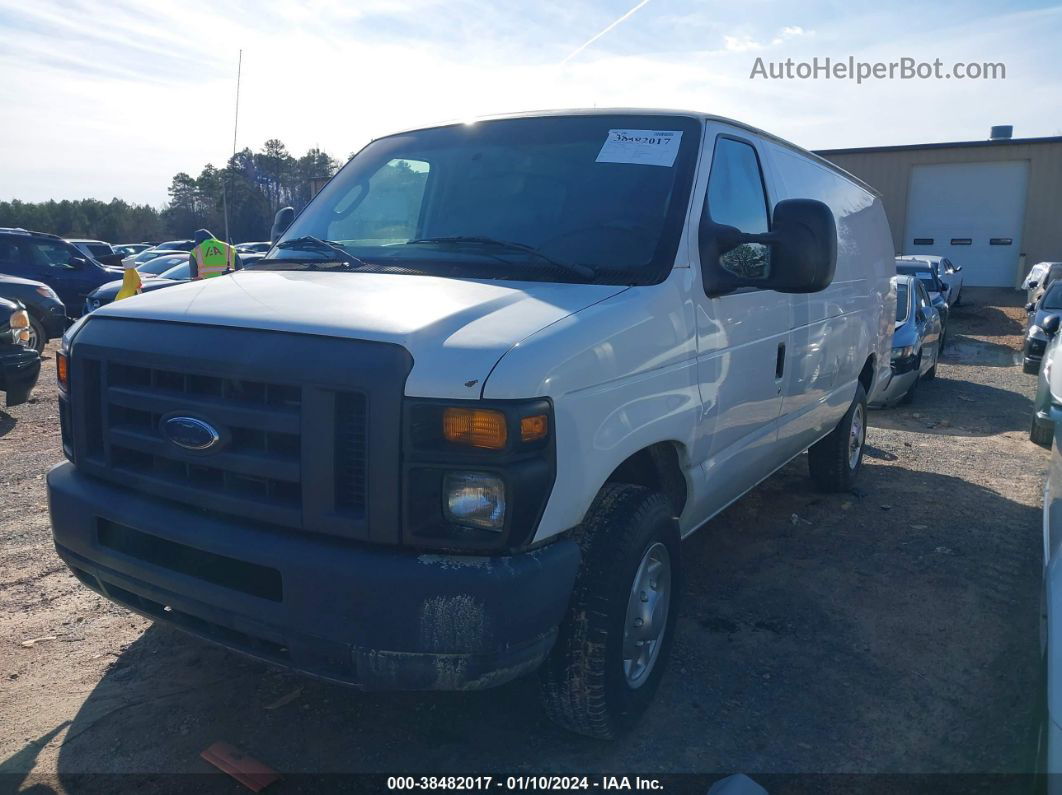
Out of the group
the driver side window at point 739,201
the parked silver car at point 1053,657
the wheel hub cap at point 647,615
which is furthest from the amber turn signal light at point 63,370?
the parked silver car at point 1053,657

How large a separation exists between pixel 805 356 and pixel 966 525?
202cm

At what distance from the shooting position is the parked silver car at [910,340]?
9.76 meters

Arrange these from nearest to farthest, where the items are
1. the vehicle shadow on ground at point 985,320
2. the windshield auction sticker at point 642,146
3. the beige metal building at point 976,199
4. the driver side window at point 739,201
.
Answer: the windshield auction sticker at point 642,146, the driver side window at point 739,201, the vehicle shadow on ground at point 985,320, the beige metal building at point 976,199

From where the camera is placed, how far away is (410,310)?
271 cm

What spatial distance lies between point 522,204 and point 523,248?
323mm

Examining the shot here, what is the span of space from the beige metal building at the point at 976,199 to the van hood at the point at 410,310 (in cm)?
2852

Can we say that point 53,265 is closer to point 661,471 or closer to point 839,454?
point 839,454

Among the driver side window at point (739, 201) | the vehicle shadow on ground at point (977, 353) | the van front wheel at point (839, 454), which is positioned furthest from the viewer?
the vehicle shadow on ground at point (977, 353)

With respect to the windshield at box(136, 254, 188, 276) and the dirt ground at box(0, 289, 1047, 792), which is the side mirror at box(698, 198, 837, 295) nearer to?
the dirt ground at box(0, 289, 1047, 792)

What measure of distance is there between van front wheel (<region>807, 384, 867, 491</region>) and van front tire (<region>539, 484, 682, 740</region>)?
11.1 ft

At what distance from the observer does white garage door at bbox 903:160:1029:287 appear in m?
27.1

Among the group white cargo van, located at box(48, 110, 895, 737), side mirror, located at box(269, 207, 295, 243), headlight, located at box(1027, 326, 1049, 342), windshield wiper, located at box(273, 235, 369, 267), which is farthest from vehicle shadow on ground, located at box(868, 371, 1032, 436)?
windshield wiper, located at box(273, 235, 369, 267)

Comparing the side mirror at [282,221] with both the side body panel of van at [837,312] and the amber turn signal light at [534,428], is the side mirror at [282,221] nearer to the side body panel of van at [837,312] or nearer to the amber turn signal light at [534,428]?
the side body panel of van at [837,312]

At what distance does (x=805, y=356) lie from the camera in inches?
186
